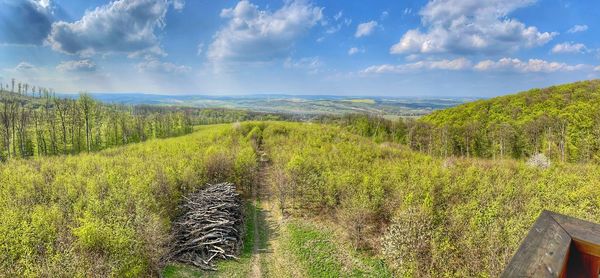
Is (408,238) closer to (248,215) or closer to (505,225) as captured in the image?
(505,225)

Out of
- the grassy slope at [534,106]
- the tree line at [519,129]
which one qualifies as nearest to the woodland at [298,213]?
the tree line at [519,129]

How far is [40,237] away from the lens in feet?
35.8

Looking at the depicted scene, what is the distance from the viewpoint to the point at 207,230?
17969 mm

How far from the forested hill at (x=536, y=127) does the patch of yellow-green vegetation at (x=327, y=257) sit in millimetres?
42252

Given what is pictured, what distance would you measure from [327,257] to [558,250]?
15.8 metres

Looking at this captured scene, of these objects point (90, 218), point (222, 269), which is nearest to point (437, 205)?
point (222, 269)

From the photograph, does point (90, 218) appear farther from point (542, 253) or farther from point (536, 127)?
point (536, 127)

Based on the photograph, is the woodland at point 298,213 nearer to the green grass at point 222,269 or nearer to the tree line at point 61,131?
the green grass at point 222,269

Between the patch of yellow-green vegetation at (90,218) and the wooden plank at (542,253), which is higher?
the wooden plank at (542,253)

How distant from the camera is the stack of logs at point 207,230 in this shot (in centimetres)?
1617

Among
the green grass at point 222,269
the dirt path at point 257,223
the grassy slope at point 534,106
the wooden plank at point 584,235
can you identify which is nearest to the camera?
the wooden plank at point 584,235

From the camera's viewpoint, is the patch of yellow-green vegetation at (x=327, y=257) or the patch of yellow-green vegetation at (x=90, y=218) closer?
the patch of yellow-green vegetation at (x=90, y=218)

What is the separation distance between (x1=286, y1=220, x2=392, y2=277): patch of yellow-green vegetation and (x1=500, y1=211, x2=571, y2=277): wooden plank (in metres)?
14.2

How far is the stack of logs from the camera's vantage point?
16.2 m
